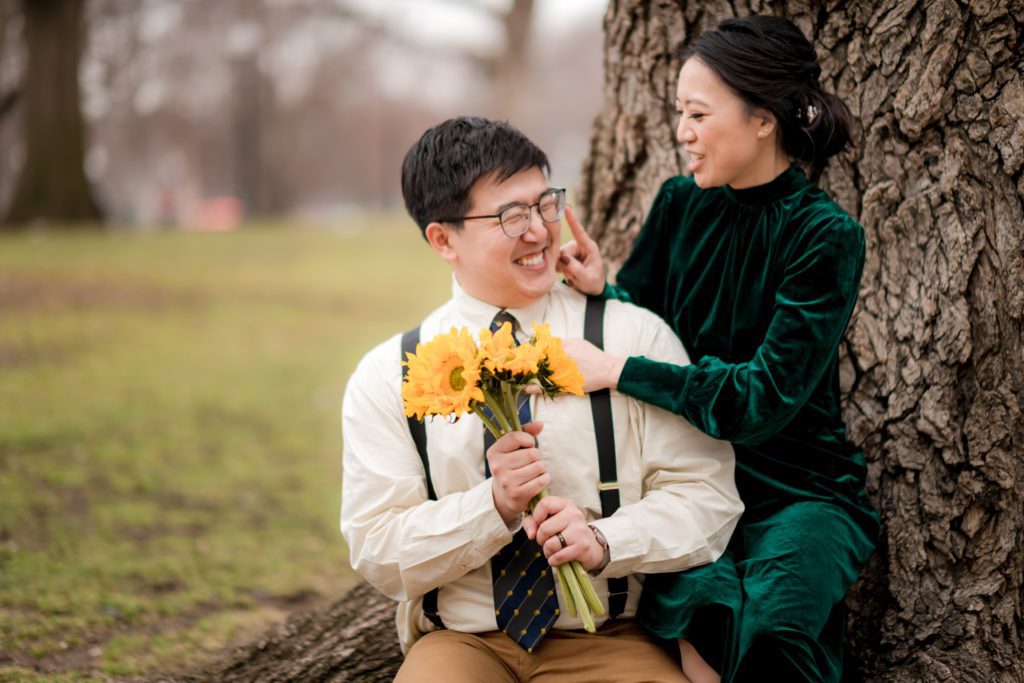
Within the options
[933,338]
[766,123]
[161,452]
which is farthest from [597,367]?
[161,452]

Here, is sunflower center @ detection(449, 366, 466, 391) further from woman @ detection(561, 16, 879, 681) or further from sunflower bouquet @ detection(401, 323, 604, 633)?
woman @ detection(561, 16, 879, 681)

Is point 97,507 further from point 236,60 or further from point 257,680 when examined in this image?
point 236,60

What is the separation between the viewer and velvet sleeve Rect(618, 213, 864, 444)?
2414mm

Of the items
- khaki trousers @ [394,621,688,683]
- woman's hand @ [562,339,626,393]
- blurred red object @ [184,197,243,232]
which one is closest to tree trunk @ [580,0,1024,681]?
khaki trousers @ [394,621,688,683]

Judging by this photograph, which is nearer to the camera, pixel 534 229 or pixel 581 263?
pixel 534 229

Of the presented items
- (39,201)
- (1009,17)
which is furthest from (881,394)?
(39,201)

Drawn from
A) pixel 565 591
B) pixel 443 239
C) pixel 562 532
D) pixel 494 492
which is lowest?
Result: pixel 565 591

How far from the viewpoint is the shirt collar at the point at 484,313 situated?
2664 mm

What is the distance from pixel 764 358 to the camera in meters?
Answer: 2.45

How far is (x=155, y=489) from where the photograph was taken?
5.31m

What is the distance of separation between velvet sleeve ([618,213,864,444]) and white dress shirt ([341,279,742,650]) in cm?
13

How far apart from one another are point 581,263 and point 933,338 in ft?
3.67

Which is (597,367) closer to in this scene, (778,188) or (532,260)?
(532,260)

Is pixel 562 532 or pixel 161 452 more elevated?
pixel 562 532
